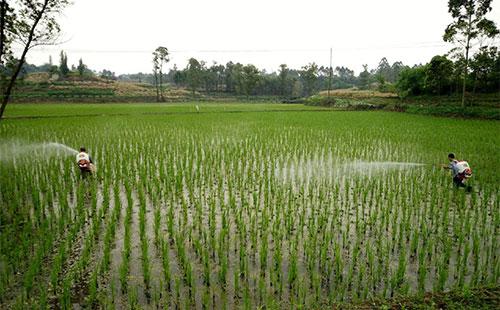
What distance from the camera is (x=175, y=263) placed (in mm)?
4246

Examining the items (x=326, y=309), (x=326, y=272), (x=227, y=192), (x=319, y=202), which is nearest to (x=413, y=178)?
(x=319, y=202)

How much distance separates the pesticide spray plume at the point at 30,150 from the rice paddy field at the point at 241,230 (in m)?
0.10

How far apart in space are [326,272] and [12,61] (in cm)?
1069

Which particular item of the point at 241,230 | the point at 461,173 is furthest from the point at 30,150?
the point at 461,173

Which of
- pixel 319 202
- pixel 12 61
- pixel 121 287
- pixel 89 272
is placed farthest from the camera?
pixel 12 61

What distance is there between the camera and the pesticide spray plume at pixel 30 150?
10.4 m

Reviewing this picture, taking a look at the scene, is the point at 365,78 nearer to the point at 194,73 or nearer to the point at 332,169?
the point at 194,73

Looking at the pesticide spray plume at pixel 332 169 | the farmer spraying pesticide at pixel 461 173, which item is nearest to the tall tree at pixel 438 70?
the pesticide spray plume at pixel 332 169

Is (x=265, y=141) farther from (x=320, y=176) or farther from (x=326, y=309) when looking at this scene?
(x=326, y=309)

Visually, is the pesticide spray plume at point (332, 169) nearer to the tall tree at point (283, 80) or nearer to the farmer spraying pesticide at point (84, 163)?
the farmer spraying pesticide at point (84, 163)

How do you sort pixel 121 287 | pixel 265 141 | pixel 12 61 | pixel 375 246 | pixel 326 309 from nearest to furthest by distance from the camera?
1. pixel 326 309
2. pixel 121 287
3. pixel 375 246
4. pixel 12 61
5. pixel 265 141

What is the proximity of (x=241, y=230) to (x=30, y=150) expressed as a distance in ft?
31.4

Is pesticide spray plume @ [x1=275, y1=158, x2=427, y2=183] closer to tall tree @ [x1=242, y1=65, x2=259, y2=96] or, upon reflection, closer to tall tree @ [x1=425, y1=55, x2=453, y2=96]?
tall tree @ [x1=425, y1=55, x2=453, y2=96]

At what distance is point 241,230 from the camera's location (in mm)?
5113
